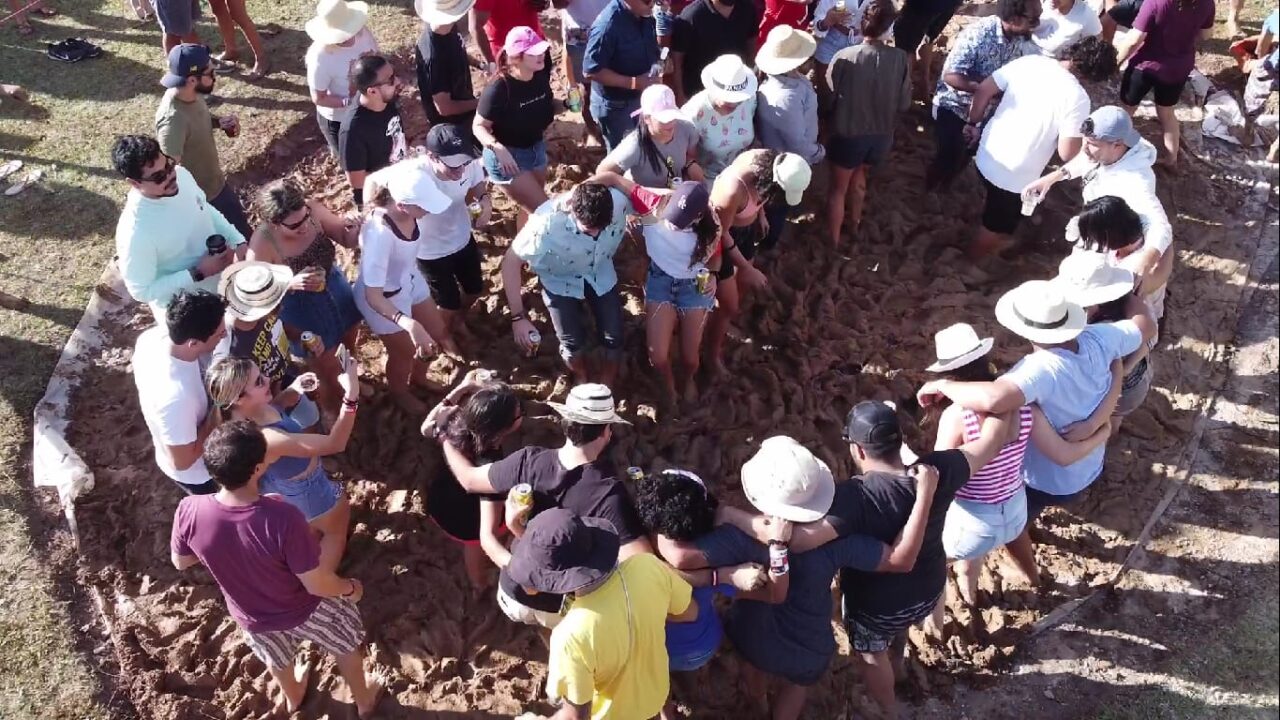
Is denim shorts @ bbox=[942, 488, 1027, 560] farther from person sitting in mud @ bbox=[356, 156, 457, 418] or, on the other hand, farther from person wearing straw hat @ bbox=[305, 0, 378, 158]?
person wearing straw hat @ bbox=[305, 0, 378, 158]

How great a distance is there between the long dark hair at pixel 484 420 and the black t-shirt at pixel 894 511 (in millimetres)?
1448

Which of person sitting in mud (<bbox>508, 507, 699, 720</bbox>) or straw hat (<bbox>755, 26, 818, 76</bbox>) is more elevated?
straw hat (<bbox>755, 26, 818, 76</bbox>)

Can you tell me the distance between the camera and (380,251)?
500 centimetres

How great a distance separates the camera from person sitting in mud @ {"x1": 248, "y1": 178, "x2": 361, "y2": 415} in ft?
16.0

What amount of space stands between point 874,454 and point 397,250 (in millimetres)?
2680

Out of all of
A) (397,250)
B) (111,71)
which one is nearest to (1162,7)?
(397,250)

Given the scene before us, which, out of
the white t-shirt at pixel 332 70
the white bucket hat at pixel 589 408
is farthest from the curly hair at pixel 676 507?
the white t-shirt at pixel 332 70

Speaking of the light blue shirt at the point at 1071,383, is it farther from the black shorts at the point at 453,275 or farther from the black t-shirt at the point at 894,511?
the black shorts at the point at 453,275

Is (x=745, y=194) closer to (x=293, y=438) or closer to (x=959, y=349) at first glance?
(x=959, y=349)

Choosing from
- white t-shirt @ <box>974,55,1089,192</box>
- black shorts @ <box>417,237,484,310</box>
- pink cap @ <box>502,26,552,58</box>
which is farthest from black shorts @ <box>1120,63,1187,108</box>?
black shorts @ <box>417,237,484,310</box>

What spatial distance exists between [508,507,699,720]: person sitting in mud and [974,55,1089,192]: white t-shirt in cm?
397

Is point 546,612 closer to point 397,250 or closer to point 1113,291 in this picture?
point 397,250

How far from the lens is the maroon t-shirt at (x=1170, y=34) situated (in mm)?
7016

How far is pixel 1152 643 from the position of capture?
5270mm
